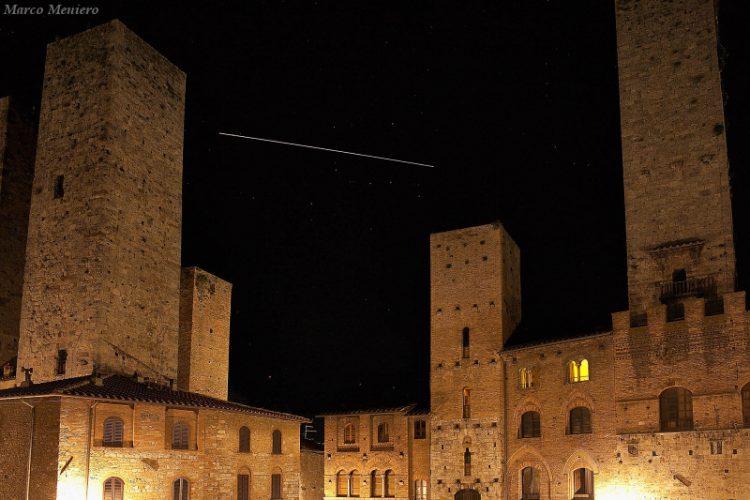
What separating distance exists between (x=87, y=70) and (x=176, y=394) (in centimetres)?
1195

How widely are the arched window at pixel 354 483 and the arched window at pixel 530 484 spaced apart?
28.1ft

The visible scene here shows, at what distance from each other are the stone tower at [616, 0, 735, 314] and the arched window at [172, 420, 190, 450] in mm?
15780

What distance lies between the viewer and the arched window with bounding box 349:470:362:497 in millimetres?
38562

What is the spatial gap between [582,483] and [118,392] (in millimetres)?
16715

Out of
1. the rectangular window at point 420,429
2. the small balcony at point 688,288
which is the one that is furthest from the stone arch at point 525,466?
the small balcony at point 688,288

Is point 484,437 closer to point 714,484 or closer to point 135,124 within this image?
point 714,484

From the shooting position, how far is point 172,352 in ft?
102

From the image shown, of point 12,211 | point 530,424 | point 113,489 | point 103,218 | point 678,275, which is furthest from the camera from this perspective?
point 12,211

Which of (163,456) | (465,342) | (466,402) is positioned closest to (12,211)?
(163,456)

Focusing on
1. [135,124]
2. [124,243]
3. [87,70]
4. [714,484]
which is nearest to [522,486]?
[714,484]

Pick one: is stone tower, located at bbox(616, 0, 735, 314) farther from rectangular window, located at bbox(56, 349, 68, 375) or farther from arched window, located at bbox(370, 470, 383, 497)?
rectangular window, located at bbox(56, 349, 68, 375)

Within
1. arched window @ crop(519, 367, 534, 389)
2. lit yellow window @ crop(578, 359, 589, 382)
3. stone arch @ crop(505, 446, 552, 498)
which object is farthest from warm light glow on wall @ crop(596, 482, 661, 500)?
arched window @ crop(519, 367, 534, 389)

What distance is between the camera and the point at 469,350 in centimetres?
3550

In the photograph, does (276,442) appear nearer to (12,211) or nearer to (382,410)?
(382,410)
